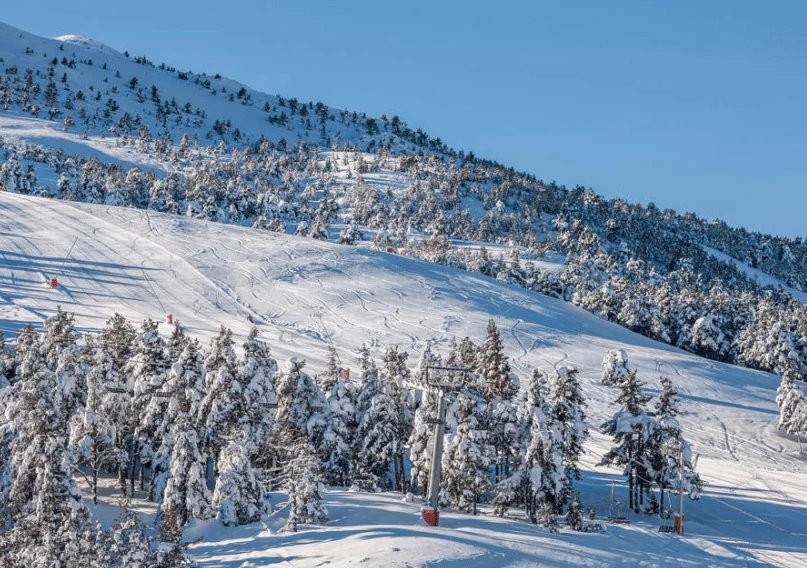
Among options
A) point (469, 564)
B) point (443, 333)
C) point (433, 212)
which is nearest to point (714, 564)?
point (469, 564)

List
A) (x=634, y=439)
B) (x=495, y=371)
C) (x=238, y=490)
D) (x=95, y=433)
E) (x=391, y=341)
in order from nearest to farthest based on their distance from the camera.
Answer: (x=238, y=490) → (x=95, y=433) → (x=634, y=439) → (x=495, y=371) → (x=391, y=341)

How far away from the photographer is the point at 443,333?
266 feet

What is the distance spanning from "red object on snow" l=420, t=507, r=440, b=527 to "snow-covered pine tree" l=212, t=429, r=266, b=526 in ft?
23.3

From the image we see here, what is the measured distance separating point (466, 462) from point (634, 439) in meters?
14.7

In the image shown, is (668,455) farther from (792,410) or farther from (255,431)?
(792,410)

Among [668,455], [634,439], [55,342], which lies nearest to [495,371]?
[634,439]

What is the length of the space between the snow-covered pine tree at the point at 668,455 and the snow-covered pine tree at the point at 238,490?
2338 centimetres

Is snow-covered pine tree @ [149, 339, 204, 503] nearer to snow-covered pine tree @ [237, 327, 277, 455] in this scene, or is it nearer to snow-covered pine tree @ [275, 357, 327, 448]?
snow-covered pine tree @ [237, 327, 277, 455]

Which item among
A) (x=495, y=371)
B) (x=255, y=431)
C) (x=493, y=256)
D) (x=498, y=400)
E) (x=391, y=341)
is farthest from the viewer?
(x=493, y=256)

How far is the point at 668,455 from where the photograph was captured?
4306 cm

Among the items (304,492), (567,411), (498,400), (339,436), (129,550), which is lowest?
(304,492)

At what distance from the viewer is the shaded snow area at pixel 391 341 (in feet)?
92.0

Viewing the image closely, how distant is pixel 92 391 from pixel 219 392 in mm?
7185

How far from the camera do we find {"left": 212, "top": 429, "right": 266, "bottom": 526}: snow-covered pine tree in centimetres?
3083
